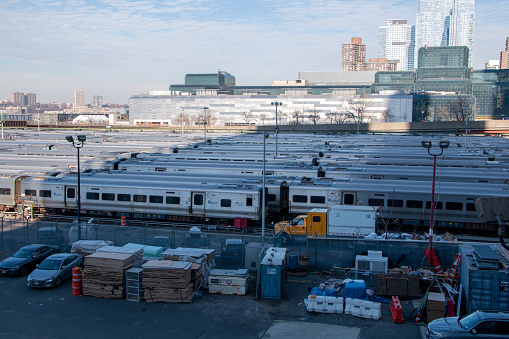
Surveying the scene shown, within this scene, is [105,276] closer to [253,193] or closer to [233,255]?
[233,255]

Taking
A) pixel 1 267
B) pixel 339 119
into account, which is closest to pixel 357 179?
pixel 1 267

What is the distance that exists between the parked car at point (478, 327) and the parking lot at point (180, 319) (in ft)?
6.25

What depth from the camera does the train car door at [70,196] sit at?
33375mm

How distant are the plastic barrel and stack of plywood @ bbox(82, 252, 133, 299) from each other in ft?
23.2

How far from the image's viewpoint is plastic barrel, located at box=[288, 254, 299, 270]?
844 inches

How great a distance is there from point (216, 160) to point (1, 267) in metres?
31.1

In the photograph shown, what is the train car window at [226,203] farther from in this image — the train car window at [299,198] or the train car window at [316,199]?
the train car window at [316,199]

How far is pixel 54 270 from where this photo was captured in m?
19.8

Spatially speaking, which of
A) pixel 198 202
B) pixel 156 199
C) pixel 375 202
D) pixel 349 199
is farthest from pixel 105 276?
pixel 375 202

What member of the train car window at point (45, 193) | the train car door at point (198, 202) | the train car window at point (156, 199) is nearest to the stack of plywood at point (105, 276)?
the train car door at point (198, 202)

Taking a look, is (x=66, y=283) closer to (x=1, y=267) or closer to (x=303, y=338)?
(x=1, y=267)

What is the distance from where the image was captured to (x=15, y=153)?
2328 inches

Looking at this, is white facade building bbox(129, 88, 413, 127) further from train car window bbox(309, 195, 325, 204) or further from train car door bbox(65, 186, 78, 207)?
train car window bbox(309, 195, 325, 204)

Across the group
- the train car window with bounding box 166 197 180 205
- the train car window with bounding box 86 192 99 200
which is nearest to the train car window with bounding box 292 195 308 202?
the train car window with bounding box 166 197 180 205
